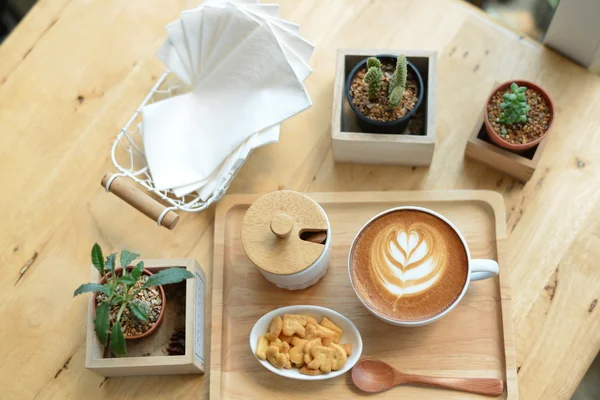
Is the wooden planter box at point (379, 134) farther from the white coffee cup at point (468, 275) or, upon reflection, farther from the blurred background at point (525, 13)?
the blurred background at point (525, 13)

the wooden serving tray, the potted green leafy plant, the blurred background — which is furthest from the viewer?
the blurred background

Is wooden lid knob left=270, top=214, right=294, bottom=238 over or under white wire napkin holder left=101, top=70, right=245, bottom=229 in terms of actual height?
over

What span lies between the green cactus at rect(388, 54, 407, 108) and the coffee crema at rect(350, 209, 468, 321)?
19 cm

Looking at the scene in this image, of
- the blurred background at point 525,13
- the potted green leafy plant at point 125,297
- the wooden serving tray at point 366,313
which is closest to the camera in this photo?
the potted green leafy plant at point 125,297

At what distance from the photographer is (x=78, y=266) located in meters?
1.25

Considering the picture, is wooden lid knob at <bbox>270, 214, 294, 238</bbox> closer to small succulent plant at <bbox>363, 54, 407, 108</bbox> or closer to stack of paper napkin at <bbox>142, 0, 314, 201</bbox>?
stack of paper napkin at <bbox>142, 0, 314, 201</bbox>

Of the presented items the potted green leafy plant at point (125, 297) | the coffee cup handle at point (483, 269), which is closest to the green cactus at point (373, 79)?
the coffee cup handle at point (483, 269)

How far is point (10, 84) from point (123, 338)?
64cm

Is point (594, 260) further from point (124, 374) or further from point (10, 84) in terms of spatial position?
point (10, 84)

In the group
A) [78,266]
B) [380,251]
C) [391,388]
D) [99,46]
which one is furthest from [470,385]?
[99,46]

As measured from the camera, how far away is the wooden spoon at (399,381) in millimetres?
1122

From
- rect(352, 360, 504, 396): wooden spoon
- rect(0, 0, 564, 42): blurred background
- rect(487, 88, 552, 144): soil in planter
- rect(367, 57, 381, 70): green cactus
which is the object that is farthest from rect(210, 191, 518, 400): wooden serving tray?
rect(0, 0, 564, 42): blurred background

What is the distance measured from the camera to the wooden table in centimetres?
118

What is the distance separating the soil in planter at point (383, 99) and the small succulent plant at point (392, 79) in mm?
23
